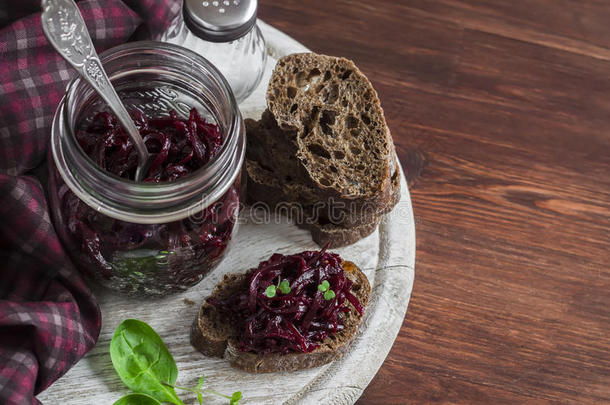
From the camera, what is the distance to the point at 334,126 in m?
2.54

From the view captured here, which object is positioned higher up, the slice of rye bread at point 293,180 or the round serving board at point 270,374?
the slice of rye bread at point 293,180

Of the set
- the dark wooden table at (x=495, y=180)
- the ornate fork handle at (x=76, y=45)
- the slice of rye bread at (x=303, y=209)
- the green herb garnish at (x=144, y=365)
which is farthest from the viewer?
the dark wooden table at (x=495, y=180)

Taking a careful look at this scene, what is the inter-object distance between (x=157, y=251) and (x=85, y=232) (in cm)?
22

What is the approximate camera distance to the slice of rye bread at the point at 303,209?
2547 mm

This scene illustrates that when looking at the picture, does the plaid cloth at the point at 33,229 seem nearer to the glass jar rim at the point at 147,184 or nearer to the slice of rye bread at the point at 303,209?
the glass jar rim at the point at 147,184

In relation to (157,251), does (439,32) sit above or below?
above

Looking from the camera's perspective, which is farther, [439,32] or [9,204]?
[439,32]

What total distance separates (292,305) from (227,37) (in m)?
0.97

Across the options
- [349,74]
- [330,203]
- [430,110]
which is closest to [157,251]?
[330,203]

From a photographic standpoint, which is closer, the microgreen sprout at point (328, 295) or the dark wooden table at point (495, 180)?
the microgreen sprout at point (328, 295)

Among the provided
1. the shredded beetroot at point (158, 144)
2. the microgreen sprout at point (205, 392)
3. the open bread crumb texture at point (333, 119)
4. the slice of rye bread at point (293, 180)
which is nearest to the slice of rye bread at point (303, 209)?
the slice of rye bread at point (293, 180)

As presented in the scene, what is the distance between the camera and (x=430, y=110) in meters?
3.17

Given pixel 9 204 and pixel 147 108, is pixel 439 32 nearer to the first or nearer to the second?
pixel 147 108

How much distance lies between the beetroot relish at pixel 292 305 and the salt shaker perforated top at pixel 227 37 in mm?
778
